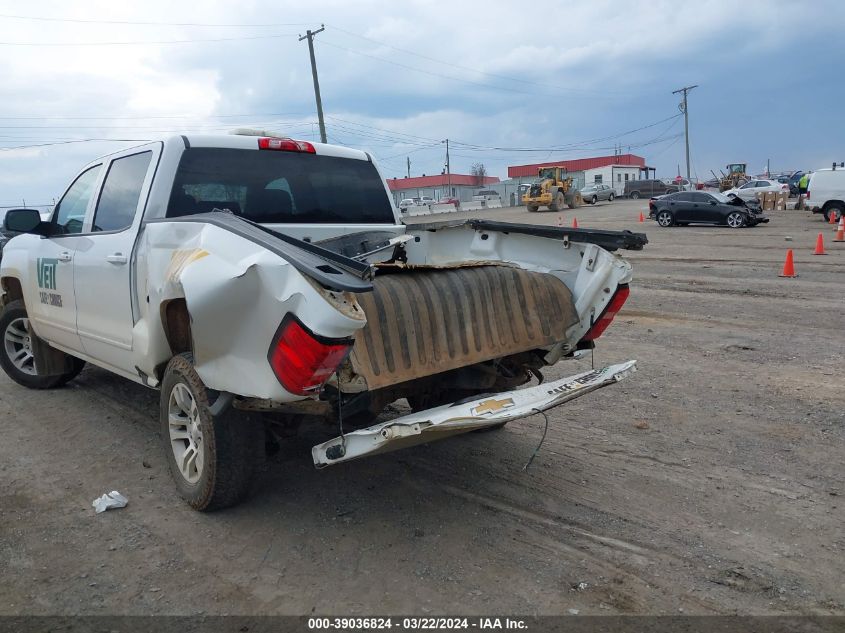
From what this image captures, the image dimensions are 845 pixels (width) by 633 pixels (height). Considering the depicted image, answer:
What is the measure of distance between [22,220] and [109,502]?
2533mm

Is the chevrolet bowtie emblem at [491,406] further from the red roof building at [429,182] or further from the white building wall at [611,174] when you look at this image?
the red roof building at [429,182]

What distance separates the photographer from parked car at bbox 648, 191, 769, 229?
25.6 m

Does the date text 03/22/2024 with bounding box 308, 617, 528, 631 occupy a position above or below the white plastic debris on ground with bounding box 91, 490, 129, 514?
below

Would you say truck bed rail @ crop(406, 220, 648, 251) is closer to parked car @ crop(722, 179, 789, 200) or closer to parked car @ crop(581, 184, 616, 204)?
parked car @ crop(722, 179, 789, 200)

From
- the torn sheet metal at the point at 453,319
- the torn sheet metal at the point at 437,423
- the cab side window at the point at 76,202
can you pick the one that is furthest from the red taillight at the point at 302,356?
the cab side window at the point at 76,202

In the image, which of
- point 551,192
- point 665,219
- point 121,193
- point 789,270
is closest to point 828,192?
point 665,219

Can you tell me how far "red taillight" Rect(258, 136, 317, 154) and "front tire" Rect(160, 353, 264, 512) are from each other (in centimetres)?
164

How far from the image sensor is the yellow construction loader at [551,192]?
41.2 meters

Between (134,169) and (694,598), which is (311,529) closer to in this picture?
(694,598)

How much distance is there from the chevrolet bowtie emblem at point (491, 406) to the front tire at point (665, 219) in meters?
26.2

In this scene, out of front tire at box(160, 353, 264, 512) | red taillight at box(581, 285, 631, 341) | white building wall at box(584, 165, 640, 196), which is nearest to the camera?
front tire at box(160, 353, 264, 512)

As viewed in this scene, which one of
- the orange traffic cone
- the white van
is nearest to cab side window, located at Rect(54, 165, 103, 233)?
the orange traffic cone

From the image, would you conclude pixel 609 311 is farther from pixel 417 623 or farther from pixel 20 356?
pixel 20 356

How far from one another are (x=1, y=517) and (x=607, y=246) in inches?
155
